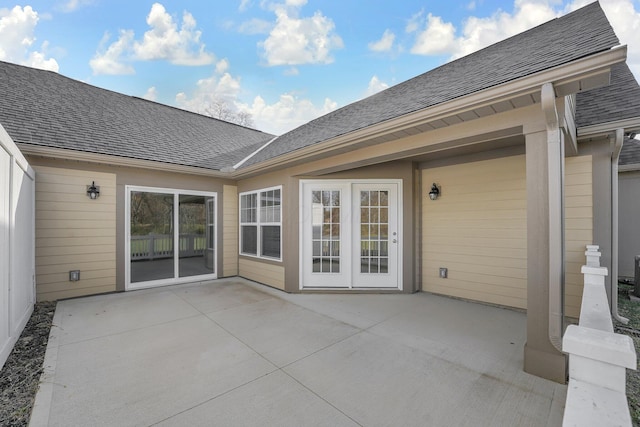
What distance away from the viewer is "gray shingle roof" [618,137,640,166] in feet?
19.3

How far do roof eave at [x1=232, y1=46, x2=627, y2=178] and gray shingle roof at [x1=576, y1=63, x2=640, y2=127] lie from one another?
184cm

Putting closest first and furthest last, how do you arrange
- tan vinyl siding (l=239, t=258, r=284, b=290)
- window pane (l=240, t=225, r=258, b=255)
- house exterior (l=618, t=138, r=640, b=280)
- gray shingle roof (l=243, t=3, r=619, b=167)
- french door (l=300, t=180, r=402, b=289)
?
gray shingle roof (l=243, t=3, r=619, b=167)
french door (l=300, t=180, r=402, b=289)
tan vinyl siding (l=239, t=258, r=284, b=290)
house exterior (l=618, t=138, r=640, b=280)
window pane (l=240, t=225, r=258, b=255)

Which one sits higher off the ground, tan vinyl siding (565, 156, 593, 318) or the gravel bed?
tan vinyl siding (565, 156, 593, 318)

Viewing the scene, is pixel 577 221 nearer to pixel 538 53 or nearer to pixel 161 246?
pixel 538 53

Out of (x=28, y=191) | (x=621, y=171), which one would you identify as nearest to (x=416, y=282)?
(x=621, y=171)

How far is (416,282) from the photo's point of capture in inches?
208

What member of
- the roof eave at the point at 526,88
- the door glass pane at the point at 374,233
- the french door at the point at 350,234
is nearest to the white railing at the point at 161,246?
the french door at the point at 350,234

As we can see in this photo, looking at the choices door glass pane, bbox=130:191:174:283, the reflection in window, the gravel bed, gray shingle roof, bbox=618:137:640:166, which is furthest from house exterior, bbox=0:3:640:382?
door glass pane, bbox=130:191:174:283

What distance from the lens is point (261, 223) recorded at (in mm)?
6184

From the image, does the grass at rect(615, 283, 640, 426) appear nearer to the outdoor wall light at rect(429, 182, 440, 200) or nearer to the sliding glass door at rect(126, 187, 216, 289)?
the outdoor wall light at rect(429, 182, 440, 200)

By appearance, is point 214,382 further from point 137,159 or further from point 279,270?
point 137,159

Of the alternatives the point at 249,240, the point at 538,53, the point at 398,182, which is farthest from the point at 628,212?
the point at 249,240

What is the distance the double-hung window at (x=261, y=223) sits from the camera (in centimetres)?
579

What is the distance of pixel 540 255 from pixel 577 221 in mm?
1959
